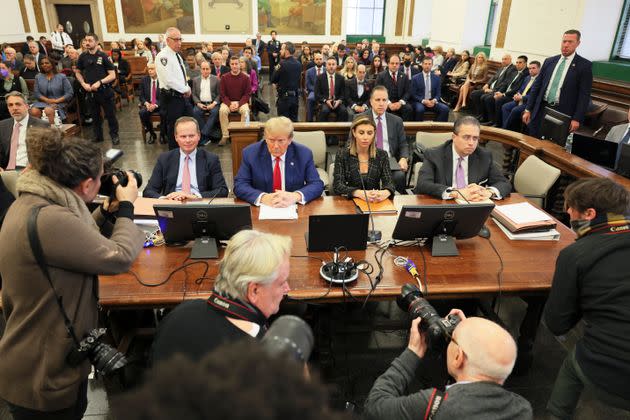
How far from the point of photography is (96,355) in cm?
155

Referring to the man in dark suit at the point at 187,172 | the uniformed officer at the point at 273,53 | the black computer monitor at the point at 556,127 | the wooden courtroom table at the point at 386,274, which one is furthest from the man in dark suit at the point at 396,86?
the uniformed officer at the point at 273,53

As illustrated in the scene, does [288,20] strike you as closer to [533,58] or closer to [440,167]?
[533,58]

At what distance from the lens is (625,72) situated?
6727mm

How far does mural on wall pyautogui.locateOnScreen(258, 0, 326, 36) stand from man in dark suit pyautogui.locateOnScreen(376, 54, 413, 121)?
949 cm

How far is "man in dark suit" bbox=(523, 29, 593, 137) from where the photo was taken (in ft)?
16.7

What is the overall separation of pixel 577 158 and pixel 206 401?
421cm

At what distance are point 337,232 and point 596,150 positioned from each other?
9.23 feet

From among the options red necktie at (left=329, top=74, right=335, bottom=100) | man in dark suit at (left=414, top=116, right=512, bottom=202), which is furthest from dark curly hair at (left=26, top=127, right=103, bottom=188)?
red necktie at (left=329, top=74, right=335, bottom=100)

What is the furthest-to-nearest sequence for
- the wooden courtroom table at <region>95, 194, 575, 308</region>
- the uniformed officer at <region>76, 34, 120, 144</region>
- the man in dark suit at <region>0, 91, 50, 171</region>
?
1. the uniformed officer at <region>76, 34, 120, 144</region>
2. the man in dark suit at <region>0, 91, 50, 171</region>
3. the wooden courtroom table at <region>95, 194, 575, 308</region>

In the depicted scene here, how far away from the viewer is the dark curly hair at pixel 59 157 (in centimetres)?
147

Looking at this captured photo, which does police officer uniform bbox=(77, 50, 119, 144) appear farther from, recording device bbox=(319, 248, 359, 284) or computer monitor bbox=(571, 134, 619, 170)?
computer monitor bbox=(571, 134, 619, 170)

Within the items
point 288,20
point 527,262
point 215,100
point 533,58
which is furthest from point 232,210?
point 288,20

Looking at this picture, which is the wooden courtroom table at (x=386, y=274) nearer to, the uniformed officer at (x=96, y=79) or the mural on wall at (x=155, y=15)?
the uniformed officer at (x=96, y=79)

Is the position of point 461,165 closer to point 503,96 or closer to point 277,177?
point 277,177
